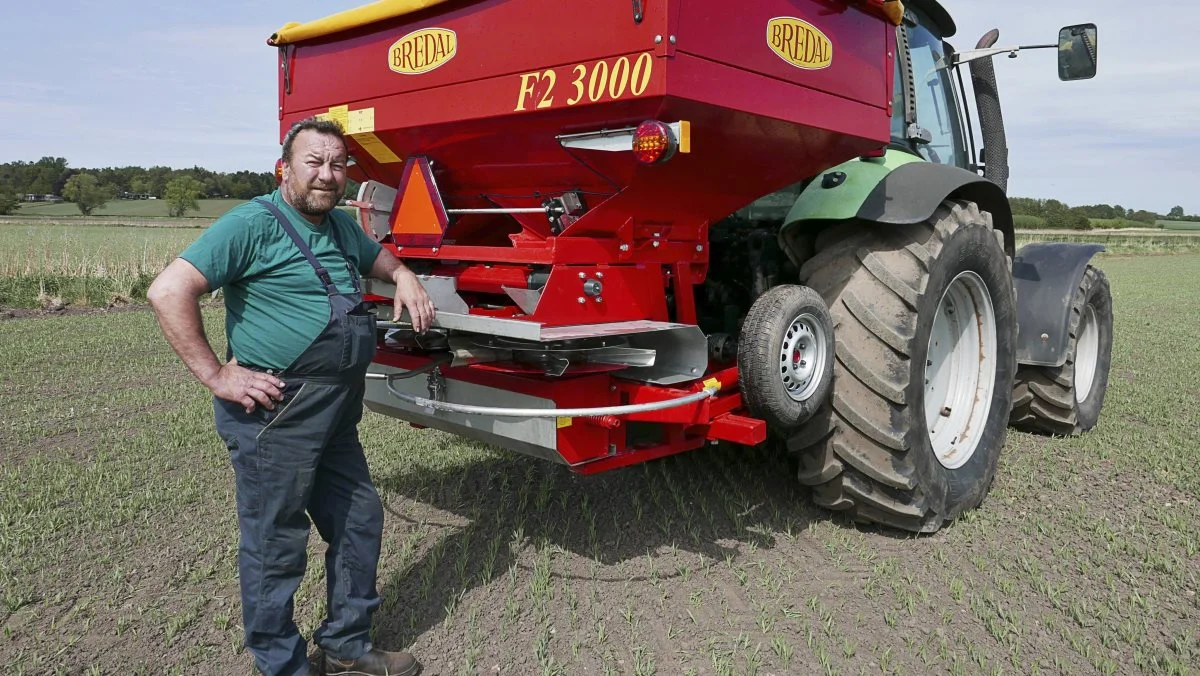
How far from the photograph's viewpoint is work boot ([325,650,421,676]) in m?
2.48

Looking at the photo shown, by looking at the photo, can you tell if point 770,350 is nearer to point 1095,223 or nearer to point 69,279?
point 69,279

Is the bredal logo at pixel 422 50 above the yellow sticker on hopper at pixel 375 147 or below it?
above

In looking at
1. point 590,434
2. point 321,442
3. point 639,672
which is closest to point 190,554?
point 321,442

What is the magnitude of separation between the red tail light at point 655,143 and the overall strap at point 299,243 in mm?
979

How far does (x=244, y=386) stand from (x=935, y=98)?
3.82 m

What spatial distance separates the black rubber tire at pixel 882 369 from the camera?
3.18 metres

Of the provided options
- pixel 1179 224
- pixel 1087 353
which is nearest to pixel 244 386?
pixel 1087 353

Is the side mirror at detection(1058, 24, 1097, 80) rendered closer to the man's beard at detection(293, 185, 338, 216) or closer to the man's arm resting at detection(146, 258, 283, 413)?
the man's beard at detection(293, 185, 338, 216)

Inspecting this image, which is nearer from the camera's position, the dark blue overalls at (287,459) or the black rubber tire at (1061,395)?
the dark blue overalls at (287,459)

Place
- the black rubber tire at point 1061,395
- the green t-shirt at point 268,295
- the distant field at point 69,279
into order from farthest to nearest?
1. the distant field at point 69,279
2. the black rubber tire at point 1061,395
3. the green t-shirt at point 268,295

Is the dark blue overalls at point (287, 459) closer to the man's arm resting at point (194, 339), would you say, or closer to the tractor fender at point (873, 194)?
the man's arm resting at point (194, 339)

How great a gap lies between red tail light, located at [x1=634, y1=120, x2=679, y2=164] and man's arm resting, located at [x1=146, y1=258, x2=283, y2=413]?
123 cm

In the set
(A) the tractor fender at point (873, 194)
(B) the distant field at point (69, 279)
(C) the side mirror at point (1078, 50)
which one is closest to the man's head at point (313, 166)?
(A) the tractor fender at point (873, 194)

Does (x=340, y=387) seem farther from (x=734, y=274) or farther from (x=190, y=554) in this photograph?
(x=734, y=274)
